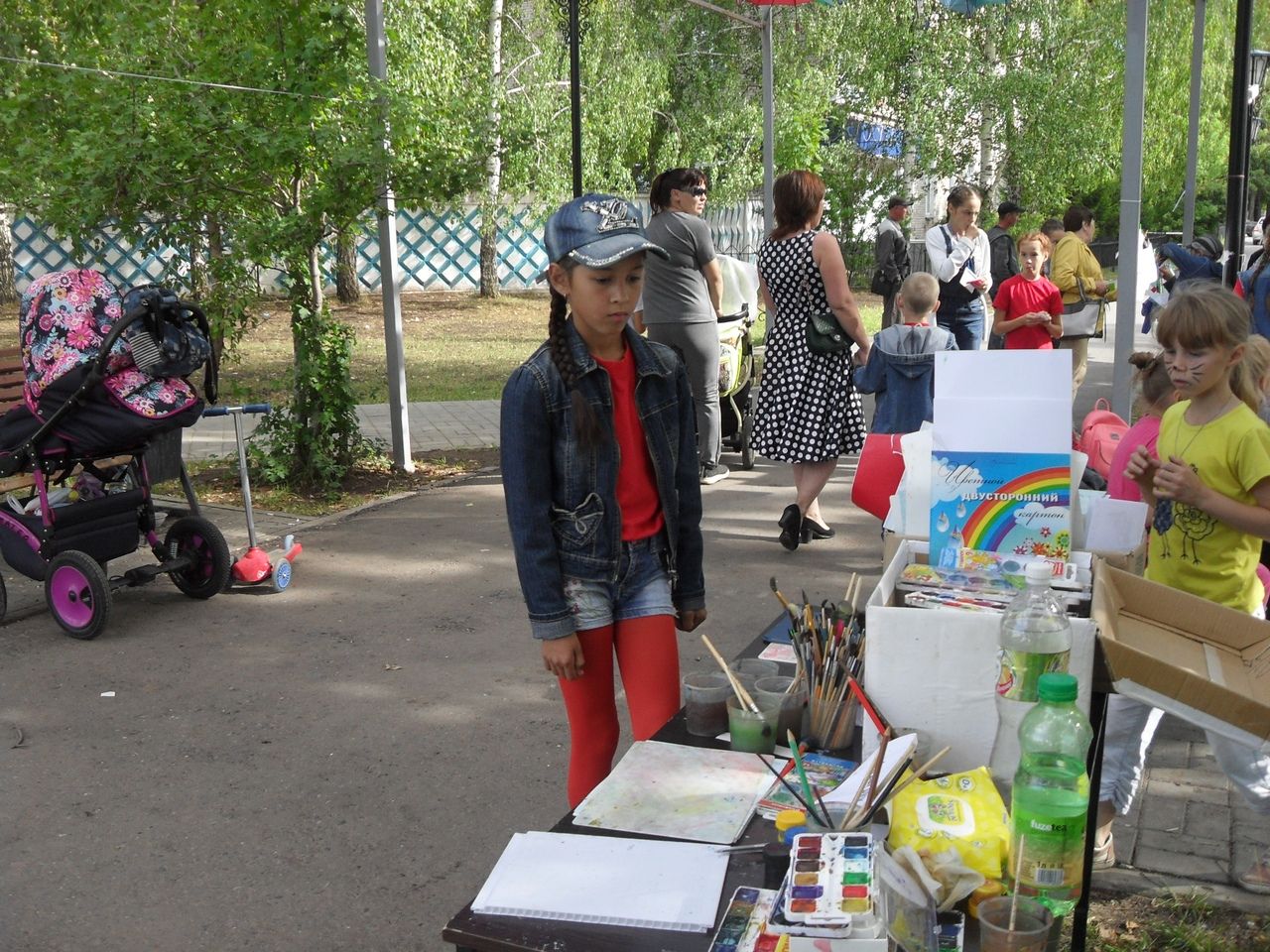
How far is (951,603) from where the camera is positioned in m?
2.45

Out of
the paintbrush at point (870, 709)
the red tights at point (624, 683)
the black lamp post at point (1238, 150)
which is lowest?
the red tights at point (624, 683)

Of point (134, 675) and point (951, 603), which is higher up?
point (951, 603)

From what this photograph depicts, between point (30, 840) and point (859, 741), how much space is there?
2865mm

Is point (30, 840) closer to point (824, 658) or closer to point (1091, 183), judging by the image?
point (824, 658)

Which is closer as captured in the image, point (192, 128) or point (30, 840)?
point (30, 840)

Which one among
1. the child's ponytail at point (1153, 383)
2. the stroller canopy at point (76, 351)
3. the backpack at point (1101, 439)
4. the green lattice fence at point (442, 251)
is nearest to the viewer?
the child's ponytail at point (1153, 383)

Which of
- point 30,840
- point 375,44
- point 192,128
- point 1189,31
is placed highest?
point 1189,31

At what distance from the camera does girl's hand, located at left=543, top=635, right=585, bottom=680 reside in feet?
9.87

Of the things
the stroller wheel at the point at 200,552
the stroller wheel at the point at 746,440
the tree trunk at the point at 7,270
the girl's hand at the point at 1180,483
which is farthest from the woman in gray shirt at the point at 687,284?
the tree trunk at the point at 7,270

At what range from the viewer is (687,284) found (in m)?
7.95

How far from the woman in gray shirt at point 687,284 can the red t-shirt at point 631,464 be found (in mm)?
4721

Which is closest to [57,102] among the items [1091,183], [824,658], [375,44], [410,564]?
[375,44]

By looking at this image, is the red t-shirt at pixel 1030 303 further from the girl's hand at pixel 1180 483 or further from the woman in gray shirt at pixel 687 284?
the girl's hand at pixel 1180 483

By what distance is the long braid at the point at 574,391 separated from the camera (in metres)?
2.92
